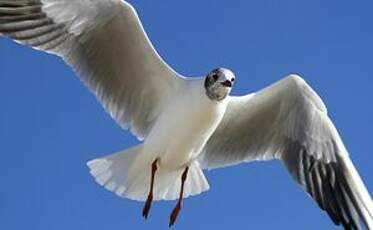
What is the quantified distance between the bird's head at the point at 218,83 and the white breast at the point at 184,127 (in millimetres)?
48

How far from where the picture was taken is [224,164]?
384 inches

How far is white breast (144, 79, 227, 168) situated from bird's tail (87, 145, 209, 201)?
112mm

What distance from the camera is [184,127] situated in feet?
29.6

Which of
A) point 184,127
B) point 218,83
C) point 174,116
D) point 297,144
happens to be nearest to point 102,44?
point 174,116

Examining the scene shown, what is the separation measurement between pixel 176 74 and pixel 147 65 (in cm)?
24

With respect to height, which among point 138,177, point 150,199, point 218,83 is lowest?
point 150,199

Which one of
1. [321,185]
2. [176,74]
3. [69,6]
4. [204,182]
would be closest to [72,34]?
[69,6]

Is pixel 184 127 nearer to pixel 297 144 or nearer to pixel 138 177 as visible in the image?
pixel 138 177

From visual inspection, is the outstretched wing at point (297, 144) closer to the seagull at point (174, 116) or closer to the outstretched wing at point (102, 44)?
the seagull at point (174, 116)

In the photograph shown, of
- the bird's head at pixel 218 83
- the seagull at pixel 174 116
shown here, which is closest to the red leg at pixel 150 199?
the seagull at pixel 174 116

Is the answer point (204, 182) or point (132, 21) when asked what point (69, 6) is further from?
point (204, 182)

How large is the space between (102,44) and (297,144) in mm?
1773

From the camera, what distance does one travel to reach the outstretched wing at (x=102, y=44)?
29.8 ft

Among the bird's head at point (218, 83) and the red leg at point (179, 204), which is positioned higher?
the bird's head at point (218, 83)
